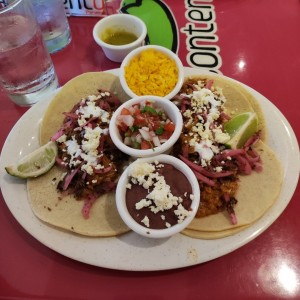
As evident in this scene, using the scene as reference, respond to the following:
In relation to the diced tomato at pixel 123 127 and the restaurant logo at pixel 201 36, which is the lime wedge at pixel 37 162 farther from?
the restaurant logo at pixel 201 36

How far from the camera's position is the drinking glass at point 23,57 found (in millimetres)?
2258

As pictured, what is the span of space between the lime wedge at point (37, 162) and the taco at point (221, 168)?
Answer: 70 centimetres

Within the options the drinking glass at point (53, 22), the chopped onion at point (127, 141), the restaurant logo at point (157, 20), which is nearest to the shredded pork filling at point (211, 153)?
the chopped onion at point (127, 141)

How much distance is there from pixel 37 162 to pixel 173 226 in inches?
34.6

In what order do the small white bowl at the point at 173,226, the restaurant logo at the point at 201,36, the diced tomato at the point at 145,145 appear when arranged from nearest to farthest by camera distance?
the small white bowl at the point at 173,226
the diced tomato at the point at 145,145
the restaurant logo at the point at 201,36

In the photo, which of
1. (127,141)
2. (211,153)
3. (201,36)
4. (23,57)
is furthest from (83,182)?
(201,36)

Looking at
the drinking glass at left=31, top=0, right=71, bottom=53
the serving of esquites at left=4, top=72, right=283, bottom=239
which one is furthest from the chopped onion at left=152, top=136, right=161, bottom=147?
the drinking glass at left=31, top=0, right=71, bottom=53

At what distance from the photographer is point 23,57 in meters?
2.35

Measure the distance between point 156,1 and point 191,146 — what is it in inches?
73.2

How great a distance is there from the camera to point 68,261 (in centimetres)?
188

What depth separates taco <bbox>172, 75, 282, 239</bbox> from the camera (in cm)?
181

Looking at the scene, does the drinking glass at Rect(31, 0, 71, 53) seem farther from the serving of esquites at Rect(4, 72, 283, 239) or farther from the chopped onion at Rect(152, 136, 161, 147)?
the chopped onion at Rect(152, 136, 161, 147)

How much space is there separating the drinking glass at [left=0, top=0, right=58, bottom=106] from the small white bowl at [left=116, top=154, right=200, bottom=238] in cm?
112

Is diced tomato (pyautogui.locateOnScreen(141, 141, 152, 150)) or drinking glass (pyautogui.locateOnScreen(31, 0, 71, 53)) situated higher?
drinking glass (pyautogui.locateOnScreen(31, 0, 71, 53))
